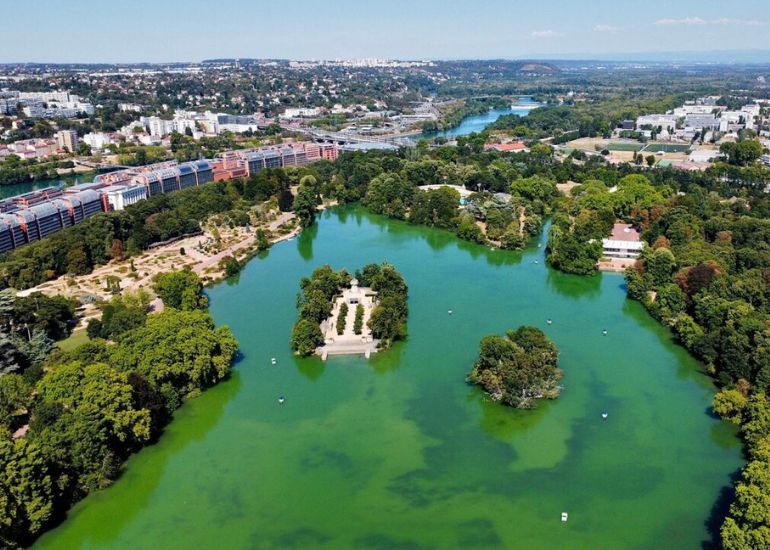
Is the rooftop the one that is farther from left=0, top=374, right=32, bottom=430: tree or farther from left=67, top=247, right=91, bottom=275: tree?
left=0, top=374, right=32, bottom=430: tree

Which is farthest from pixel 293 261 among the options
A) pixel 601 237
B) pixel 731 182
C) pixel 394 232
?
pixel 731 182

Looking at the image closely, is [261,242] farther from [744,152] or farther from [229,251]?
[744,152]

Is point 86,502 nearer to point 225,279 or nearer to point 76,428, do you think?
point 76,428

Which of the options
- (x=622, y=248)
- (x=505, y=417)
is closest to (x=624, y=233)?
(x=622, y=248)

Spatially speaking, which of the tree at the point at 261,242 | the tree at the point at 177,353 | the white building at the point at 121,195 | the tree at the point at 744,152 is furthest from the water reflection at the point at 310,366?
the tree at the point at 744,152

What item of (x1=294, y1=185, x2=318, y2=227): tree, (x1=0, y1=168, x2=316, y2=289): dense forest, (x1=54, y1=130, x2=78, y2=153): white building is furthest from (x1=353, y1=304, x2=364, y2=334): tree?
(x1=54, y1=130, x2=78, y2=153): white building

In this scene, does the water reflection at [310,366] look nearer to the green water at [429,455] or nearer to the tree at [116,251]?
the green water at [429,455]
